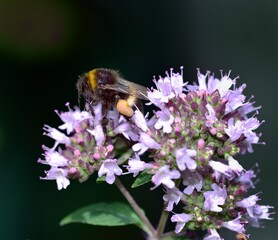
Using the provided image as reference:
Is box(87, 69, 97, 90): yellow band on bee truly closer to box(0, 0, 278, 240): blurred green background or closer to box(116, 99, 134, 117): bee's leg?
box(116, 99, 134, 117): bee's leg

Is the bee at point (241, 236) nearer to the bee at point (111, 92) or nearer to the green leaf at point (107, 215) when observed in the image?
the green leaf at point (107, 215)

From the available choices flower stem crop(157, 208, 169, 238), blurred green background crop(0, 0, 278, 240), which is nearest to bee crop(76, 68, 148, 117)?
flower stem crop(157, 208, 169, 238)

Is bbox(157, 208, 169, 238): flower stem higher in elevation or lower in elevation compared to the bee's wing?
lower

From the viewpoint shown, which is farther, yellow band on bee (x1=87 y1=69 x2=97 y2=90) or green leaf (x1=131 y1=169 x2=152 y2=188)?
yellow band on bee (x1=87 y1=69 x2=97 y2=90)

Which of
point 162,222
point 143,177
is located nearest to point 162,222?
point 162,222

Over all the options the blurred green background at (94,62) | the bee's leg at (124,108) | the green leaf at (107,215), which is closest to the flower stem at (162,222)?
the green leaf at (107,215)

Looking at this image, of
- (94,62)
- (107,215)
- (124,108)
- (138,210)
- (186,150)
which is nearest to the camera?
(186,150)

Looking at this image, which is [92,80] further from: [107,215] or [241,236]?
[241,236]
